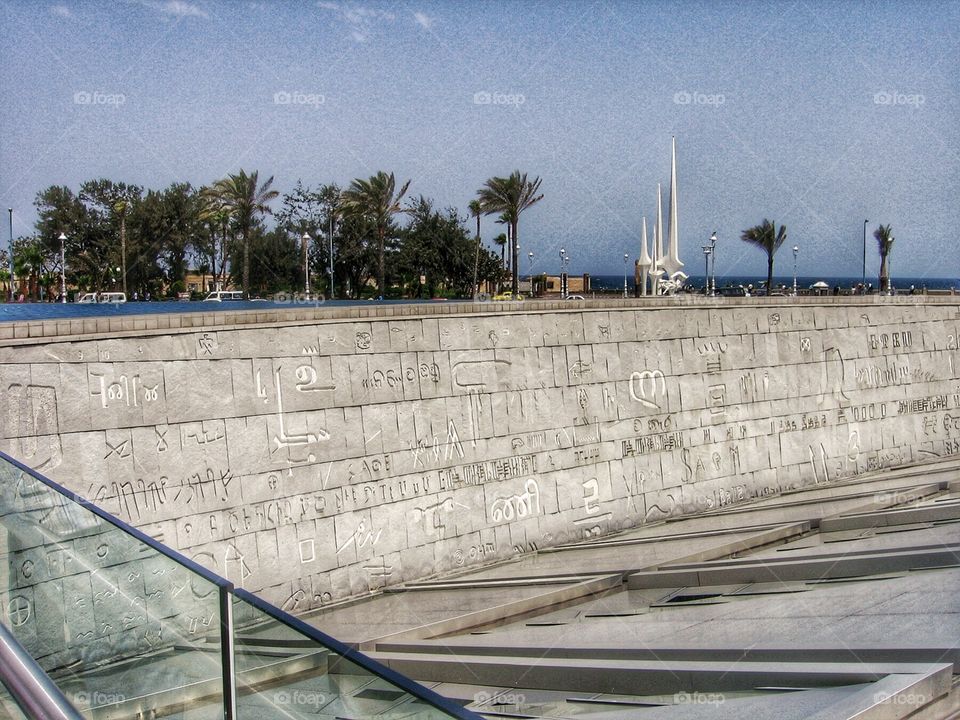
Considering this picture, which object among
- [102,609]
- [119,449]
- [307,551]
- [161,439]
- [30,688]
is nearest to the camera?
[30,688]

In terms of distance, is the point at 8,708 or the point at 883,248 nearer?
the point at 8,708

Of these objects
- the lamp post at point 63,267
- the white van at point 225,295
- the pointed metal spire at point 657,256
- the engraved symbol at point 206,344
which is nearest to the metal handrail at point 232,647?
the engraved symbol at point 206,344

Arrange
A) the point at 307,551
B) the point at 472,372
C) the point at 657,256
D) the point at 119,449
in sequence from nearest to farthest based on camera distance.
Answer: the point at 119,449, the point at 307,551, the point at 472,372, the point at 657,256

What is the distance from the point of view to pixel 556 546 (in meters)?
12.6

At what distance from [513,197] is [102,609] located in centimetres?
1722

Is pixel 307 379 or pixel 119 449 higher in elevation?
pixel 307 379

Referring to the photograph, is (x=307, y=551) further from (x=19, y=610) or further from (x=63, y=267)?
(x=19, y=610)

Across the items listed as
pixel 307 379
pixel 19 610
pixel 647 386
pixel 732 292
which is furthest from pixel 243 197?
pixel 732 292

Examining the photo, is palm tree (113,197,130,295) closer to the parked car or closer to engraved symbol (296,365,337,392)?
engraved symbol (296,365,337,392)

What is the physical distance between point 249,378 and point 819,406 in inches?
457

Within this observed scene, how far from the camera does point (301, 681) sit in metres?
2.12

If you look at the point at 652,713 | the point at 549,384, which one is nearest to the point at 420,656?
the point at 652,713

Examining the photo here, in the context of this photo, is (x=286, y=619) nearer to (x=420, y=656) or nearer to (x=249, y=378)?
(x=420, y=656)

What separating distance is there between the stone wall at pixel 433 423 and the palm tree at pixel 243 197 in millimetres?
3944
